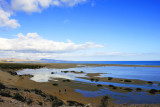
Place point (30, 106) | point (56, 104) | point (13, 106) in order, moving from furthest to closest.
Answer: point (56, 104) < point (30, 106) < point (13, 106)

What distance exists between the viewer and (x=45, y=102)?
39.3ft

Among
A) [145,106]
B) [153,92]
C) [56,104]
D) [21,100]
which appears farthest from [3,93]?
[153,92]

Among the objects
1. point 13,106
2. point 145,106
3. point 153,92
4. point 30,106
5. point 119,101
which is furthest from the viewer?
point 153,92

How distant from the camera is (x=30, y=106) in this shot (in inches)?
380

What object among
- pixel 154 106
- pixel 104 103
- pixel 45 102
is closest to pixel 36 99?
pixel 45 102

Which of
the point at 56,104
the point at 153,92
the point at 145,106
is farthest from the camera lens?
the point at 153,92

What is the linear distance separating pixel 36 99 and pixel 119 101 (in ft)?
30.1

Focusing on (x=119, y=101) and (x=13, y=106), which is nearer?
(x=13, y=106)

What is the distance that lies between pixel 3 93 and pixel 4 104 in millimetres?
2955

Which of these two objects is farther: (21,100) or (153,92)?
(153,92)

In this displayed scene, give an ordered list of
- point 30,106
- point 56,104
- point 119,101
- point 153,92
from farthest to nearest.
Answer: point 153,92 < point 119,101 < point 56,104 < point 30,106

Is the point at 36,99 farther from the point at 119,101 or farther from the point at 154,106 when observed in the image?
the point at 154,106

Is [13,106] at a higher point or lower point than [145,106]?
higher

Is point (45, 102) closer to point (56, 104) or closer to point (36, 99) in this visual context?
point (36, 99)
